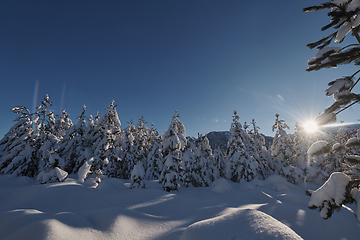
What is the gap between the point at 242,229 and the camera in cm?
301

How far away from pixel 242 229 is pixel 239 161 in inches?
655

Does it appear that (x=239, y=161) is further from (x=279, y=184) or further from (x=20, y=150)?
(x=20, y=150)

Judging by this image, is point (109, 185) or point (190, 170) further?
point (190, 170)

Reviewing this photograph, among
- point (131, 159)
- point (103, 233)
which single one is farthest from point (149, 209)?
point (131, 159)

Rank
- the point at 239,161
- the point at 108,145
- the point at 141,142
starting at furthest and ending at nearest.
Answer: the point at 141,142, the point at 239,161, the point at 108,145

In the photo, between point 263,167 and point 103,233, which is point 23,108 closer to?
point 103,233

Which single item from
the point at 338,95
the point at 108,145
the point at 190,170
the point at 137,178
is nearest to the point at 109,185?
the point at 137,178

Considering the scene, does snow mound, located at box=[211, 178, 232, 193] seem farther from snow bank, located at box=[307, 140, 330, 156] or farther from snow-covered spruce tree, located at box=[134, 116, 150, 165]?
snow-covered spruce tree, located at box=[134, 116, 150, 165]

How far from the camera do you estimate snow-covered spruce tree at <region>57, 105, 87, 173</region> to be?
20109mm

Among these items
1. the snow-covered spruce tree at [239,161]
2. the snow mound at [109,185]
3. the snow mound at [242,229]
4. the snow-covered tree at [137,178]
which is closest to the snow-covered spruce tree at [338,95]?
the snow mound at [242,229]

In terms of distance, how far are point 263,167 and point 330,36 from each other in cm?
2054

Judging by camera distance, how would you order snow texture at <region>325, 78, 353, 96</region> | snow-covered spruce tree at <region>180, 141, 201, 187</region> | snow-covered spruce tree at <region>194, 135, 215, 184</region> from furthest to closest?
snow-covered spruce tree at <region>194, 135, 215, 184</region> < snow-covered spruce tree at <region>180, 141, 201, 187</region> < snow texture at <region>325, 78, 353, 96</region>

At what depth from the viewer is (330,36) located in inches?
129

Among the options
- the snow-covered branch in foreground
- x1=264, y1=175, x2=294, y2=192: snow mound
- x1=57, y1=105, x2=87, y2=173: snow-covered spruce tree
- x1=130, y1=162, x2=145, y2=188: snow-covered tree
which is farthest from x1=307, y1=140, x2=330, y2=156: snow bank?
x1=57, y1=105, x2=87, y2=173: snow-covered spruce tree
